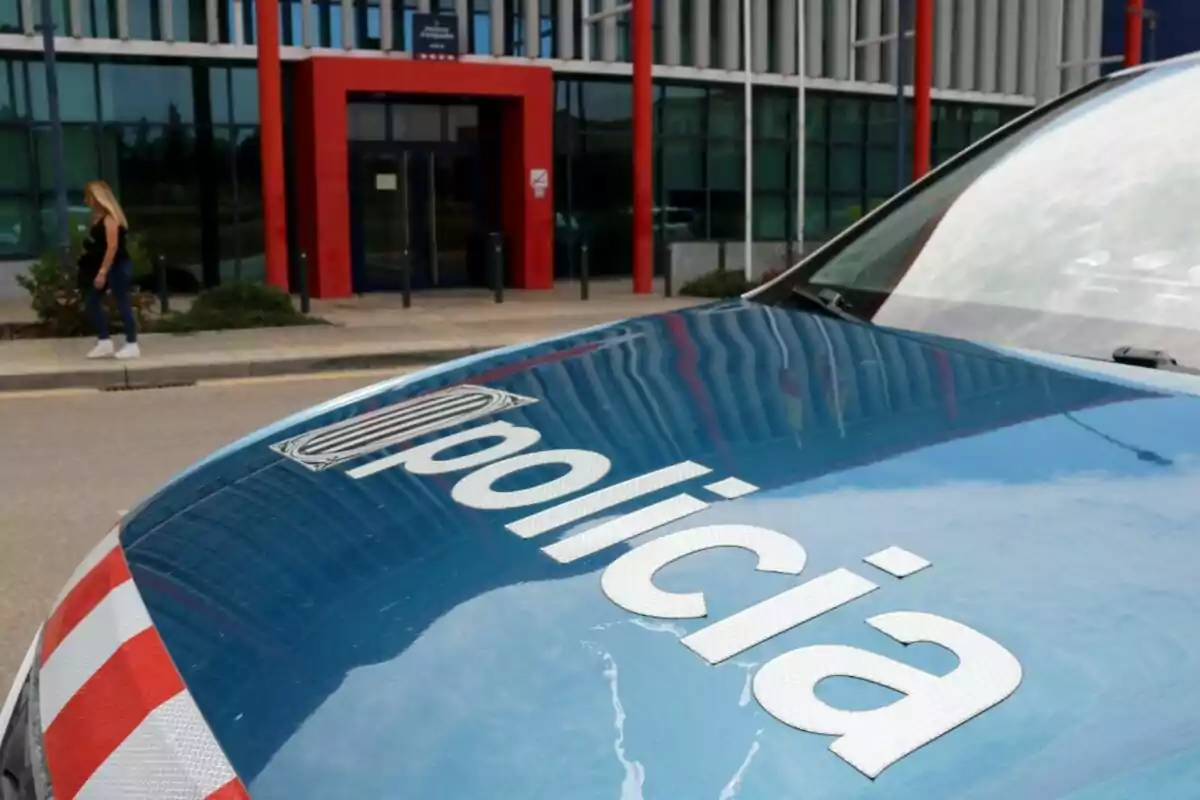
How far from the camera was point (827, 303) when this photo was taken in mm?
2553

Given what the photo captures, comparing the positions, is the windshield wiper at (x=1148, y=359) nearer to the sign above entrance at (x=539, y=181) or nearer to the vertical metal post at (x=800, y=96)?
the sign above entrance at (x=539, y=181)

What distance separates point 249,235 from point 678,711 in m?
20.3

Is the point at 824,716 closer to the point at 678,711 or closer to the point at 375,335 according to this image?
the point at 678,711

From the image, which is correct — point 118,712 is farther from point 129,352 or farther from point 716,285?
point 716,285

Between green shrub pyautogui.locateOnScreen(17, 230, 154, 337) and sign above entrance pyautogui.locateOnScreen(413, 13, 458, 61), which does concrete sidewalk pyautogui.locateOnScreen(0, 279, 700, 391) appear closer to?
green shrub pyautogui.locateOnScreen(17, 230, 154, 337)

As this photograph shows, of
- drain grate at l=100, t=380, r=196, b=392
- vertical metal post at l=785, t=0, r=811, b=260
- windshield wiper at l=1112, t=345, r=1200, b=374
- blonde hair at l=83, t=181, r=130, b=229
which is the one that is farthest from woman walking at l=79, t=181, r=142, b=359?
vertical metal post at l=785, t=0, r=811, b=260

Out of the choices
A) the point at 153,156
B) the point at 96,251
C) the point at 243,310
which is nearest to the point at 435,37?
the point at 153,156

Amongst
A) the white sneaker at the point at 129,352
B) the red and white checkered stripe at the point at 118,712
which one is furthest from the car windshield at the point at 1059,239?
the white sneaker at the point at 129,352

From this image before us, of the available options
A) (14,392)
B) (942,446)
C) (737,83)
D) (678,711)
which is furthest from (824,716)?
(737,83)

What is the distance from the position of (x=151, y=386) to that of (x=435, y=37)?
10389mm

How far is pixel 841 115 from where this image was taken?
2619cm

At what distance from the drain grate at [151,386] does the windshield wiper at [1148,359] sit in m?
10.1

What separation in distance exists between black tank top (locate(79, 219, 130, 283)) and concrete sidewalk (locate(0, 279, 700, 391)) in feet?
2.79

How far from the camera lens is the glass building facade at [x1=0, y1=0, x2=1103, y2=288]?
1894 cm
